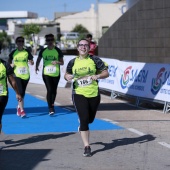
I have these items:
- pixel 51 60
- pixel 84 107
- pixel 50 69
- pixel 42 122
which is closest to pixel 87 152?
pixel 84 107

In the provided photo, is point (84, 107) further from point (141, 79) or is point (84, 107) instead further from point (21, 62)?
→ point (141, 79)

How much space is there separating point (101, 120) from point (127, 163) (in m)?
4.59

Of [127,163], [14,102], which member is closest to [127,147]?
[127,163]

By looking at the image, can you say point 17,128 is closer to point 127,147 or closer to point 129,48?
point 127,147

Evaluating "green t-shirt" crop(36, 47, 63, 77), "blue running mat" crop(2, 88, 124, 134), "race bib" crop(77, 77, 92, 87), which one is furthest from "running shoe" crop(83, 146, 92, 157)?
"green t-shirt" crop(36, 47, 63, 77)

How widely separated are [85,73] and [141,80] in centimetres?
632

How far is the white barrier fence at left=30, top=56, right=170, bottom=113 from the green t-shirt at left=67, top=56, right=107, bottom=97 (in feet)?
16.4

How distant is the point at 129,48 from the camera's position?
68.9 ft

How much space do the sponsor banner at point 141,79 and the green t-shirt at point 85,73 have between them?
5010 millimetres

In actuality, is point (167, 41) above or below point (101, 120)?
above

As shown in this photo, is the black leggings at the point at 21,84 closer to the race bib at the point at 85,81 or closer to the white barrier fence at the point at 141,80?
the white barrier fence at the point at 141,80

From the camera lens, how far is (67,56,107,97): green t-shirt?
9.00m

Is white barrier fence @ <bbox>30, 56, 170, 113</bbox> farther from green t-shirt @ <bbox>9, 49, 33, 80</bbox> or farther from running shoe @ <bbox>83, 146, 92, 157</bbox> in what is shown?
running shoe @ <bbox>83, 146, 92, 157</bbox>

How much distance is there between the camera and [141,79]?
15195 millimetres
